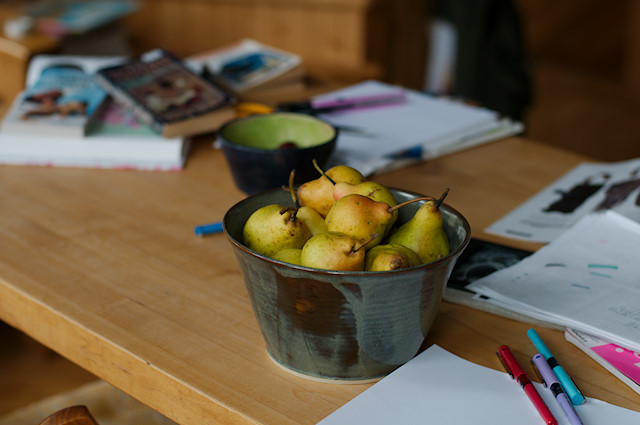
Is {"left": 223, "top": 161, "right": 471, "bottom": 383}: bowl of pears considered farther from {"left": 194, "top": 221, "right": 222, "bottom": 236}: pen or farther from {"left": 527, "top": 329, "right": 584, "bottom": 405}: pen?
{"left": 194, "top": 221, "right": 222, "bottom": 236}: pen

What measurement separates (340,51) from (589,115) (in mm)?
1652

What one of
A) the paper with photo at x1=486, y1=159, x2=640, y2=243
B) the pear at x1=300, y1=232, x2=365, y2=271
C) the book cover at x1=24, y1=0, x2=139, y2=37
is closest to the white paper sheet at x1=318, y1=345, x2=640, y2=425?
the pear at x1=300, y1=232, x2=365, y2=271

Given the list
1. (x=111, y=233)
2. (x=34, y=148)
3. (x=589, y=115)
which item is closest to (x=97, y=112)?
(x=34, y=148)

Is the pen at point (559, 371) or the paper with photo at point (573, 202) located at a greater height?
the pen at point (559, 371)

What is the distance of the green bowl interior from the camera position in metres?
0.98

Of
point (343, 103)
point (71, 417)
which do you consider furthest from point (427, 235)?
point (343, 103)

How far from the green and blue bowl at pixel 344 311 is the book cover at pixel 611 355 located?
0.48ft

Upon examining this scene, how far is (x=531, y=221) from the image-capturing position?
0.88 metres

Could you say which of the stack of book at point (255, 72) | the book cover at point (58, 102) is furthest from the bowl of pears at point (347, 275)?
the stack of book at point (255, 72)

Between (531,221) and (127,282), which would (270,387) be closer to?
(127,282)

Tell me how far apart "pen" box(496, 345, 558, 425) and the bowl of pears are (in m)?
0.07

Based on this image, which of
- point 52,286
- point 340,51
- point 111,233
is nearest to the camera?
point 52,286

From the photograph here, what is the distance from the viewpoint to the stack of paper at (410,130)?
1.06 m

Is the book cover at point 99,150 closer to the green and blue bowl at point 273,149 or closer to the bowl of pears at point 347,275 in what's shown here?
the green and blue bowl at point 273,149
